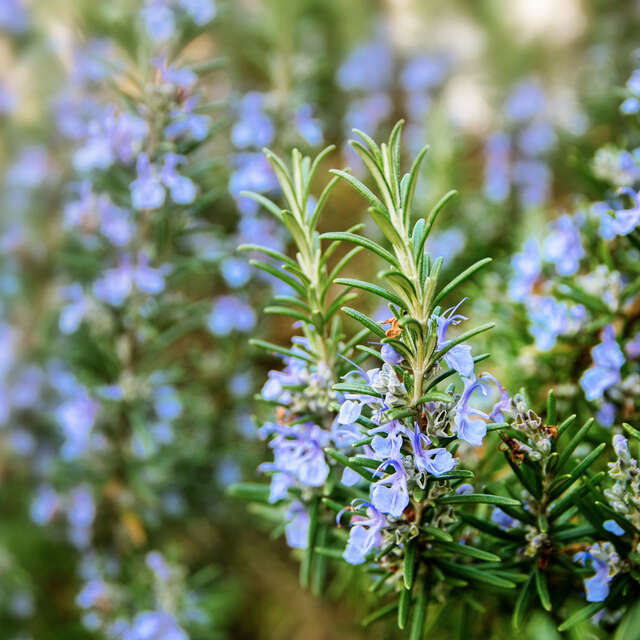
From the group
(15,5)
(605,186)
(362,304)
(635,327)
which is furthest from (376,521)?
(15,5)

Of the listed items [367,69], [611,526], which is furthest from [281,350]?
[367,69]

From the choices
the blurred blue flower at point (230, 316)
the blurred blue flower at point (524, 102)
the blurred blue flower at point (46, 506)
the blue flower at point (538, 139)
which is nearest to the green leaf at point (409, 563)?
the blurred blue flower at point (230, 316)

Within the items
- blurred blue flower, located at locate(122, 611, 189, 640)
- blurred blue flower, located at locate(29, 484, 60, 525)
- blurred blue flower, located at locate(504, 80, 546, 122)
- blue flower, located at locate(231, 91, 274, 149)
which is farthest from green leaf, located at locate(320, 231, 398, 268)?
blurred blue flower, located at locate(504, 80, 546, 122)

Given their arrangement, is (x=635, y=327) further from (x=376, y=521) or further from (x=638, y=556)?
(x=376, y=521)

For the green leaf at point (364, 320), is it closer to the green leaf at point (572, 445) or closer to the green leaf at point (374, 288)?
the green leaf at point (374, 288)

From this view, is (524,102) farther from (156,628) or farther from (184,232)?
(156,628)

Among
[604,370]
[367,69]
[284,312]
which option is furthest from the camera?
[367,69]
